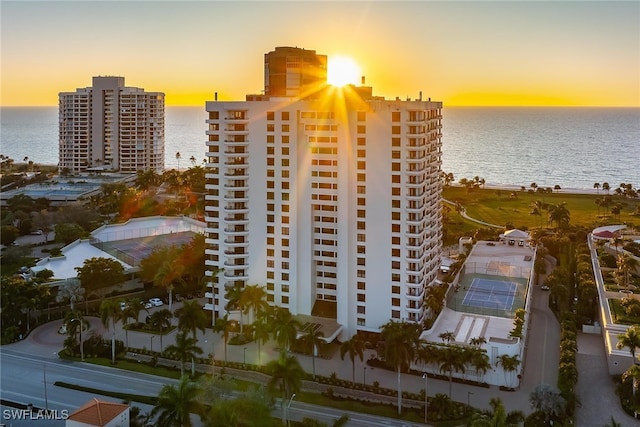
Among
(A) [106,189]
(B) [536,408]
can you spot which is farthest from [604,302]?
(A) [106,189]

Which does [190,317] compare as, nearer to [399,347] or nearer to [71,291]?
[71,291]

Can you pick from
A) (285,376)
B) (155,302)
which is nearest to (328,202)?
(285,376)

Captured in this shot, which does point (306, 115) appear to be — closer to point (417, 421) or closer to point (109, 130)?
point (417, 421)

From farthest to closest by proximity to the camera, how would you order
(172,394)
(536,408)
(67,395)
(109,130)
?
(109,130), (67,395), (536,408), (172,394)

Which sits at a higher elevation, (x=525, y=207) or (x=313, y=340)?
(x=525, y=207)

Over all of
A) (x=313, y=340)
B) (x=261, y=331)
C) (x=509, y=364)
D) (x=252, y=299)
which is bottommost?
(x=509, y=364)

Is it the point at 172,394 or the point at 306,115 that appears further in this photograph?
the point at 306,115
